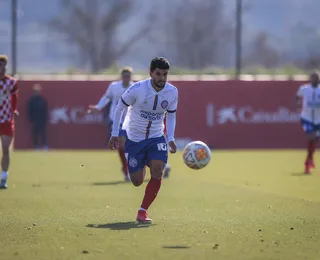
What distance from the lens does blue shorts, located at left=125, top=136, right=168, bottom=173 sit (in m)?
12.4

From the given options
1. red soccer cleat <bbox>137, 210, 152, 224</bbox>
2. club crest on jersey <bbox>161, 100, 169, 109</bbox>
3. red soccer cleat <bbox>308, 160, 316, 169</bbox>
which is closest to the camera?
red soccer cleat <bbox>137, 210, 152, 224</bbox>

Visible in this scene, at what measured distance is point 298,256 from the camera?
30.9ft

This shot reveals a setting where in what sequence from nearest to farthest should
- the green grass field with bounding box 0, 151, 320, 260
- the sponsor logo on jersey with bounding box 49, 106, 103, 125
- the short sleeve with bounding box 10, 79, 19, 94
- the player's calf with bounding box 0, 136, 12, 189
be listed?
the green grass field with bounding box 0, 151, 320, 260
the player's calf with bounding box 0, 136, 12, 189
the short sleeve with bounding box 10, 79, 19, 94
the sponsor logo on jersey with bounding box 49, 106, 103, 125

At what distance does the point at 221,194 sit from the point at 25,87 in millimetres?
15589

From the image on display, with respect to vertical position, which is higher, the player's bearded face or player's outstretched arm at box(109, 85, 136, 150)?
the player's bearded face

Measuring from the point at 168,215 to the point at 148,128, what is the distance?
3.93 feet

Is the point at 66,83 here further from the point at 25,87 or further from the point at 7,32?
the point at 7,32

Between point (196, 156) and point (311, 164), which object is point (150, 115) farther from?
point (311, 164)

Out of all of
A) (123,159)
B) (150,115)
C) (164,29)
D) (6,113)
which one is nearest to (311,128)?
(123,159)

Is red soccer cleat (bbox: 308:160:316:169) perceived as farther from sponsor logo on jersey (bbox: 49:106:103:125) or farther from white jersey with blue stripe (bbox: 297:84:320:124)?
sponsor logo on jersey (bbox: 49:106:103:125)

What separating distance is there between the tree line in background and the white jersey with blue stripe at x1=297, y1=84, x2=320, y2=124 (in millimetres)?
29617

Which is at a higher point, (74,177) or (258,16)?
(258,16)

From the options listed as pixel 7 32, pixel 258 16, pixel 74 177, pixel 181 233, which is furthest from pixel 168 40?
pixel 181 233

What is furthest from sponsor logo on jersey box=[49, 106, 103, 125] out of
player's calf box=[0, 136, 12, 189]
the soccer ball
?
the soccer ball
